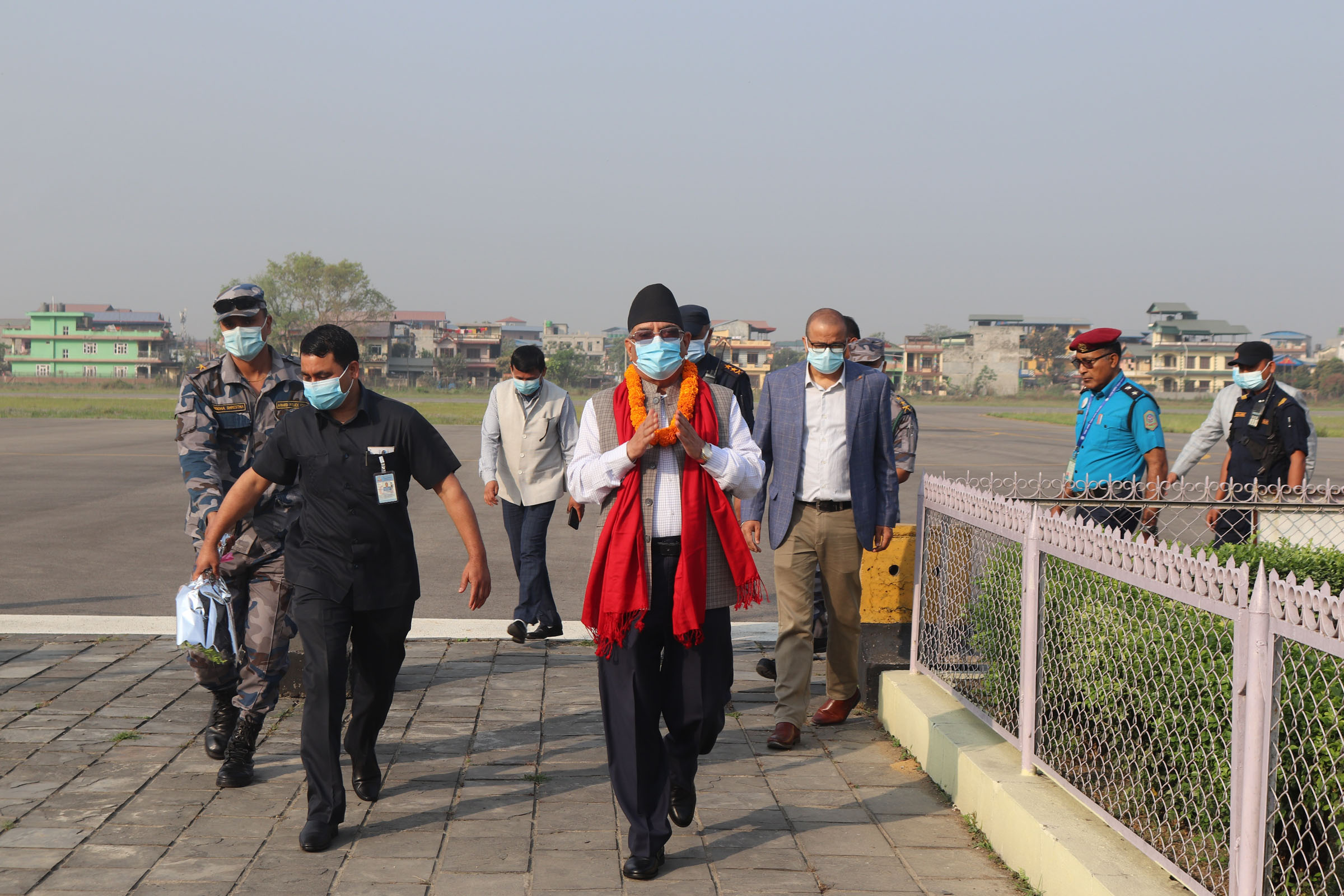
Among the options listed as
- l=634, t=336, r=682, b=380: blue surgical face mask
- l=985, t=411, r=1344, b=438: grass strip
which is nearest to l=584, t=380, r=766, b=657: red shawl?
l=634, t=336, r=682, b=380: blue surgical face mask

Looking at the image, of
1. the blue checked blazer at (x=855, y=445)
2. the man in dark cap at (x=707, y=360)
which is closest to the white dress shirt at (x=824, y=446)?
the blue checked blazer at (x=855, y=445)

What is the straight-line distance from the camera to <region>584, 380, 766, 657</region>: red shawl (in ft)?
12.4

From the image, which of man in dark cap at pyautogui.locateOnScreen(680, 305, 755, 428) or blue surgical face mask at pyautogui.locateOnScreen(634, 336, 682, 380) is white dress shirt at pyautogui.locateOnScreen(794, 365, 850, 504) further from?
blue surgical face mask at pyautogui.locateOnScreen(634, 336, 682, 380)

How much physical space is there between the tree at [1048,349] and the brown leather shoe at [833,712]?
12214 cm

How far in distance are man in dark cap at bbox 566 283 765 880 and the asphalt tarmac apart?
161 inches

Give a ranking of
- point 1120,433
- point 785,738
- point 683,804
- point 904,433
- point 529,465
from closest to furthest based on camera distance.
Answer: point 683,804
point 785,738
point 1120,433
point 904,433
point 529,465

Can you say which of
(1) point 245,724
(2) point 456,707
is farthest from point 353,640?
(2) point 456,707

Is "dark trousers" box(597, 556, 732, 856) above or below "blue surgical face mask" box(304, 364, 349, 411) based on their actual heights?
below

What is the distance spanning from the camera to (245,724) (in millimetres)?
4680

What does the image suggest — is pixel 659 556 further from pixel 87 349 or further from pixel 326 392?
pixel 87 349

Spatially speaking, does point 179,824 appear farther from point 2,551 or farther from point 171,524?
point 171,524

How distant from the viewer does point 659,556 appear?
12.7 ft

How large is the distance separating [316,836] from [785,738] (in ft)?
7.03

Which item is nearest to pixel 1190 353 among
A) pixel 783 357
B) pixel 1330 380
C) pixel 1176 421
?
pixel 1330 380
